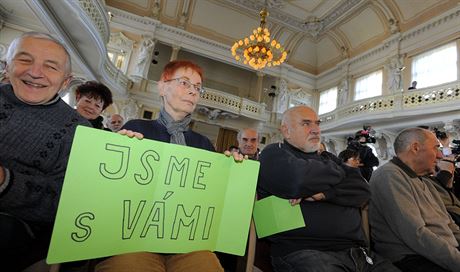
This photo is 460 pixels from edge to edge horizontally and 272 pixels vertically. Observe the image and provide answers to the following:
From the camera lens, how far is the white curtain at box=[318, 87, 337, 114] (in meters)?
13.4

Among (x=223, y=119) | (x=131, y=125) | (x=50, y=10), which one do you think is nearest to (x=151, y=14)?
(x=223, y=119)

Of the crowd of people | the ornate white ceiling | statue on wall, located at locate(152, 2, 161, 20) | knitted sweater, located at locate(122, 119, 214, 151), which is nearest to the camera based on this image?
the crowd of people

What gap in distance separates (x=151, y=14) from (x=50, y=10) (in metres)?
7.05

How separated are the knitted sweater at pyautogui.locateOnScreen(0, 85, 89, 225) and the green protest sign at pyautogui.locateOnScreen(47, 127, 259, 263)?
0.22 meters

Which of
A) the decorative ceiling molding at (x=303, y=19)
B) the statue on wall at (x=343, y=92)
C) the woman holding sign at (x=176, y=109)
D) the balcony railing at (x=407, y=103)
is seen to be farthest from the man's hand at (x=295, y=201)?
the statue on wall at (x=343, y=92)

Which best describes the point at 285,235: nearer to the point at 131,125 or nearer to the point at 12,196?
the point at 131,125

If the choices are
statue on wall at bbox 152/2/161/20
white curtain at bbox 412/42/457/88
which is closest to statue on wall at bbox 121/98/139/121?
statue on wall at bbox 152/2/161/20

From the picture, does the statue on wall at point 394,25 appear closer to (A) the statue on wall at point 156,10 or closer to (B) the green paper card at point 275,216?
(A) the statue on wall at point 156,10

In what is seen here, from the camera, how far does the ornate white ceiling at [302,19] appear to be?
1029cm

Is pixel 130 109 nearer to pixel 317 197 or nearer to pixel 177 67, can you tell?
pixel 177 67

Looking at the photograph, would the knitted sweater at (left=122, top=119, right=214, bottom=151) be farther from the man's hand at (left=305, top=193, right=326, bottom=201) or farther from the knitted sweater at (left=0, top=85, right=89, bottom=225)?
the man's hand at (left=305, top=193, right=326, bottom=201)

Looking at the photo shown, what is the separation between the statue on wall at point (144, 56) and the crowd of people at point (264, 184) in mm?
9480

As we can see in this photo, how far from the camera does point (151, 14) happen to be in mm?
11508

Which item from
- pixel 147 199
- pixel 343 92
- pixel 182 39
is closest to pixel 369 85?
pixel 343 92
